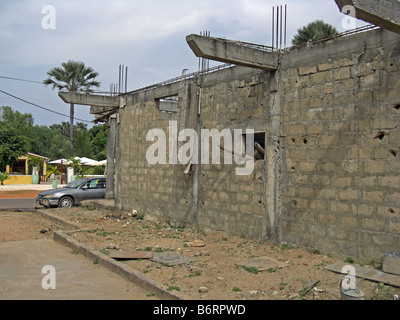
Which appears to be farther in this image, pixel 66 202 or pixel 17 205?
pixel 17 205

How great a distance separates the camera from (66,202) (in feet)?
53.7

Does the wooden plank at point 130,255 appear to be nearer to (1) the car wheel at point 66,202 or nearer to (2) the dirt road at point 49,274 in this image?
(2) the dirt road at point 49,274

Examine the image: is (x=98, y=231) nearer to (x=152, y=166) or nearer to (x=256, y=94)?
(x=152, y=166)

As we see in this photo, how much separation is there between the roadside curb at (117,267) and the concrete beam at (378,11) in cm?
421

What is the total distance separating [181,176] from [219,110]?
7.47 feet

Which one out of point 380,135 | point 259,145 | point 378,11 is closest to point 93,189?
point 259,145

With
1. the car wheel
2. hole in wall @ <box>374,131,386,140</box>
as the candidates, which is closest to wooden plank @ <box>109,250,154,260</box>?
hole in wall @ <box>374,131,386,140</box>

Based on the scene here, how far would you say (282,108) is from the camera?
8.10 m

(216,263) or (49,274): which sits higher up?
(216,263)

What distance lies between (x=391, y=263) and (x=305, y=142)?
268 cm

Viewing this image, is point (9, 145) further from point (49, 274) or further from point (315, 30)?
point (49, 274)

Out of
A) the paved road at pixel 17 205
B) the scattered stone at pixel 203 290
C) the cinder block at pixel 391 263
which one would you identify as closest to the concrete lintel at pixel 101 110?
the paved road at pixel 17 205

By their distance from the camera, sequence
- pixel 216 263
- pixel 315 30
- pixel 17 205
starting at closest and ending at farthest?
pixel 216 263 → pixel 17 205 → pixel 315 30
